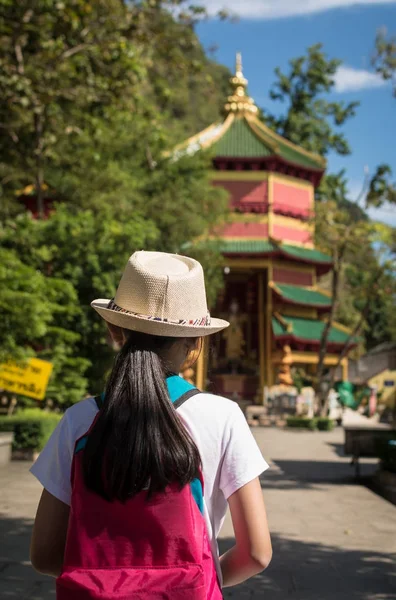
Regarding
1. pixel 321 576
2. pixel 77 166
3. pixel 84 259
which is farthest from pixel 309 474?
pixel 77 166

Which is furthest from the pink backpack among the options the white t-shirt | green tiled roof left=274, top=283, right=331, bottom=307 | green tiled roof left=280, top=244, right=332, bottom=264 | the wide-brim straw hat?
green tiled roof left=280, top=244, right=332, bottom=264

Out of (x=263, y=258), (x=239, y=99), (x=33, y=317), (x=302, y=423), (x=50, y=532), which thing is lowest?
(x=302, y=423)

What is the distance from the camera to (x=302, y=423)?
31.1 m

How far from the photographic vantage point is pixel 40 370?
612 inches

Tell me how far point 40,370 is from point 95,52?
7621 millimetres

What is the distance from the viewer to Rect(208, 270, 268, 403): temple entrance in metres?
41.2

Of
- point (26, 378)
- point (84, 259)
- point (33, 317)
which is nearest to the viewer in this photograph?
point (33, 317)

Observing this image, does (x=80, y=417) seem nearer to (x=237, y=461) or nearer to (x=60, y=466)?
(x=60, y=466)

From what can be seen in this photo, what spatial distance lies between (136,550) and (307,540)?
Result: 642cm

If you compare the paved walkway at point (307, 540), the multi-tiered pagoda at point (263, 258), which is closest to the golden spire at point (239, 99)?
the multi-tiered pagoda at point (263, 258)

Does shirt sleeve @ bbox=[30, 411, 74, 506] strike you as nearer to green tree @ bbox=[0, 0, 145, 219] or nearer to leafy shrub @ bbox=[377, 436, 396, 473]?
leafy shrub @ bbox=[377, 436, 396, 473]

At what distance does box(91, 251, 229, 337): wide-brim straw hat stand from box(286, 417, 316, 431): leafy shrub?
29078 millimetres

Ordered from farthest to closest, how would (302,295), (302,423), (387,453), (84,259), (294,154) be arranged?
(294,154)
(302,295)
(302,423)
(84,259)
(387,453)

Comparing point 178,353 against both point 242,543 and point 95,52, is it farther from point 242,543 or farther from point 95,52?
point 95,52
